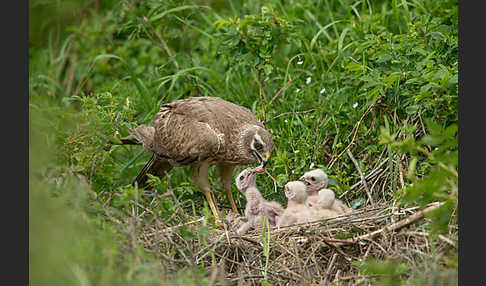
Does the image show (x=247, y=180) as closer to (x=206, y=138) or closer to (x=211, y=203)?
(x=206, y=138)

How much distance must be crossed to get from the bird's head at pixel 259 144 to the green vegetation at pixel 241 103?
123 mm

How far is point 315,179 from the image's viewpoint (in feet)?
17.2

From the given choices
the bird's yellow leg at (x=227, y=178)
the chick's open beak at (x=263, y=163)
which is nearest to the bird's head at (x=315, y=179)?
the chick's open beak at (x=263, y=163)

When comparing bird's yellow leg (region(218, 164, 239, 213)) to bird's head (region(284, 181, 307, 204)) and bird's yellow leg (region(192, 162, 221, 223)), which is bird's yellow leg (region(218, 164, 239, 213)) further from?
bird's head (region(284, 181, 307, 204))

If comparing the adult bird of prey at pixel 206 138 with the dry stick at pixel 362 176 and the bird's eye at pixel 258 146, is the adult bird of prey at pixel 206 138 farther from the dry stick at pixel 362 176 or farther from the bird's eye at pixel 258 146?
the dry stick at pixel 362 176

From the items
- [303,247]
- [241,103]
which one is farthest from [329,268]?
[241,103]

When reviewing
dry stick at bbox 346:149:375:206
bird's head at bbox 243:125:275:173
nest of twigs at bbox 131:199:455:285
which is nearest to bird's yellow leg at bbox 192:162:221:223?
bird's head at bbox 243:125:275:173

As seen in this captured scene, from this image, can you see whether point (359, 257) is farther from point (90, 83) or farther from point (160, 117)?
point (90, 83)

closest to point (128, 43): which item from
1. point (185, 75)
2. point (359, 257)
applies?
point (185, 75)

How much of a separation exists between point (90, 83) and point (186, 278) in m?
5.64

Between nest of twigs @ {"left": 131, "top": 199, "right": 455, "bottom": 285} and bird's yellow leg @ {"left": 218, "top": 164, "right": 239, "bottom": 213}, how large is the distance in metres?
1.25

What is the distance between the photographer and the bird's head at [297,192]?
199 inches

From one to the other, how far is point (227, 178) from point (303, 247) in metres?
1.64

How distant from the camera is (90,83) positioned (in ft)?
27.8
